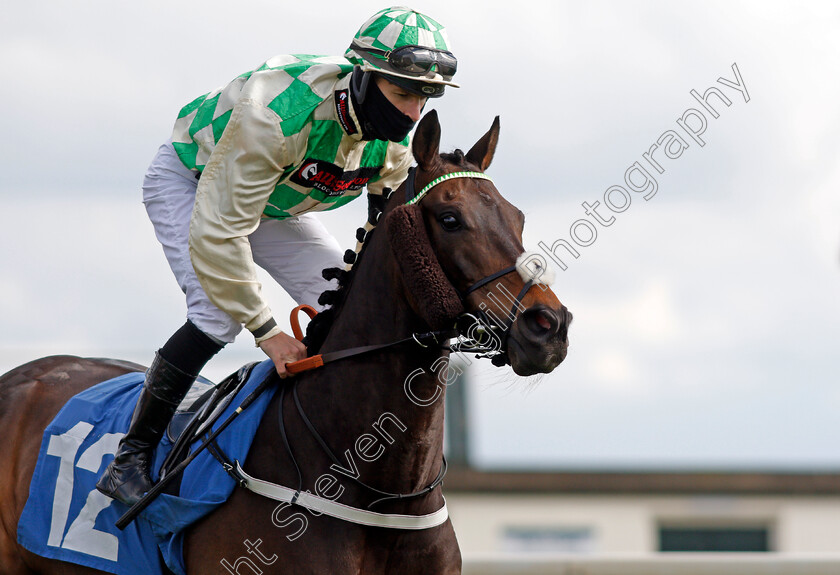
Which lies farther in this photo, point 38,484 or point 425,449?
point 38,484

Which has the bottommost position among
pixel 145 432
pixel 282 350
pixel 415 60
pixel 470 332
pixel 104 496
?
pixel 104 496

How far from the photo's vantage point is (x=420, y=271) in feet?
10.3

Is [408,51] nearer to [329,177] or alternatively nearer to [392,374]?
[329,177]

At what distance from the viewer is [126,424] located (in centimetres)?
395

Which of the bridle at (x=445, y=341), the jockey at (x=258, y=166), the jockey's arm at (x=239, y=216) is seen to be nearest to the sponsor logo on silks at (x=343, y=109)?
the jockey at (x=258, y=166)

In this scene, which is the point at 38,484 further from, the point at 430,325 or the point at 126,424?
the point at 430,325

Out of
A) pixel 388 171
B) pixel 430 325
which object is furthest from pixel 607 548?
pixel 430 325

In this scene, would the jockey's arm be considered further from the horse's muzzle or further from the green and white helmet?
the horse's muzzle

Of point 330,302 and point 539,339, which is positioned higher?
point 539,339

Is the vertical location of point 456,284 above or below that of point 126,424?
above

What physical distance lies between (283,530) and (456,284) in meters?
0.91

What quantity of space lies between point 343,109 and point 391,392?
3.19 feet

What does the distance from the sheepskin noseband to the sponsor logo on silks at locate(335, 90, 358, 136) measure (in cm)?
46

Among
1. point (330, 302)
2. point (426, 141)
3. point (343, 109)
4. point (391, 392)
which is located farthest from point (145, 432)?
point (426, 141)
